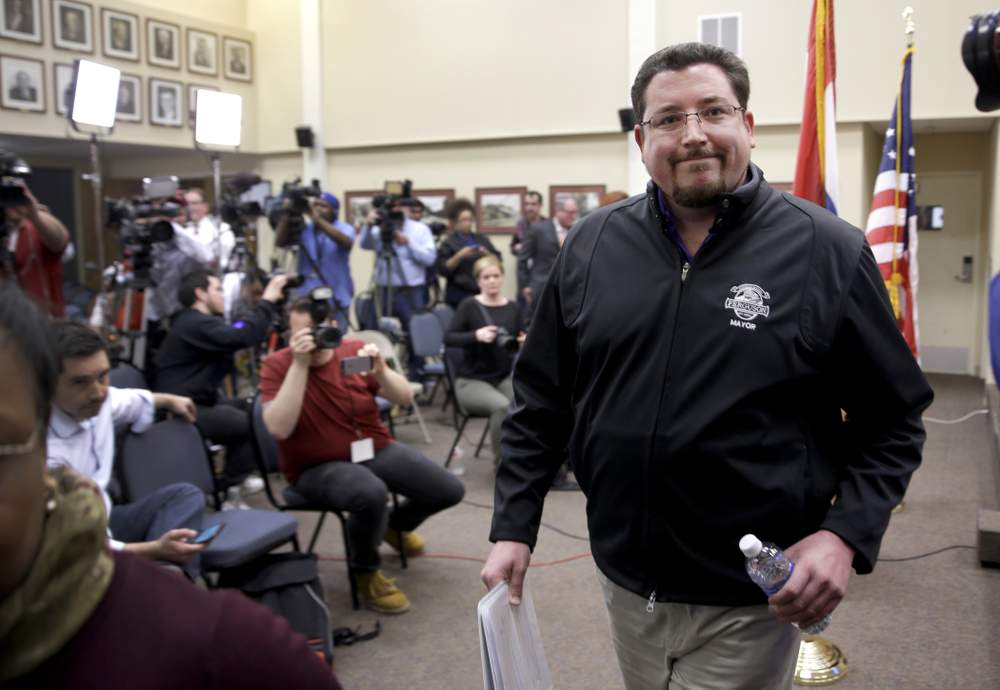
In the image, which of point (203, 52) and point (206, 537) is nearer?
point (206, 537)

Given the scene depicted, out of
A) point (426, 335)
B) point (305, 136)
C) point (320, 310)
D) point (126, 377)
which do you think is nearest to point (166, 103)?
point (305, 136)

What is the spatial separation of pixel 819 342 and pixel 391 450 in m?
2.76

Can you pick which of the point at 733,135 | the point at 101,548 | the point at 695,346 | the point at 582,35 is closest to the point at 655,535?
the point at 695,346

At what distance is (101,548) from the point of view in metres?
0.76

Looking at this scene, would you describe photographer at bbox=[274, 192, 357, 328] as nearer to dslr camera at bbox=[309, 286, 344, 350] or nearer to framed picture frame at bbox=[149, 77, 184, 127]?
dslr camera at bbox=[309, 286, 344, 350]

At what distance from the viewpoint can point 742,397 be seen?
4.82ft

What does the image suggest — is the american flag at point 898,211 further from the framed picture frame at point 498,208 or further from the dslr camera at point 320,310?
the framed picture frame at point 498,208

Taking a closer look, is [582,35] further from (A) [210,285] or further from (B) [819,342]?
(B) [819,342]

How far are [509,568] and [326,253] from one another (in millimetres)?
6376

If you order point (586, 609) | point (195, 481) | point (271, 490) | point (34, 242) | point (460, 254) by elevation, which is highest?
point (34, 242)

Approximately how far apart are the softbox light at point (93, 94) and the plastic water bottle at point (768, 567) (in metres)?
5.64

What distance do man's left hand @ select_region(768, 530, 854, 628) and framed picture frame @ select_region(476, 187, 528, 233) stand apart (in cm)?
935

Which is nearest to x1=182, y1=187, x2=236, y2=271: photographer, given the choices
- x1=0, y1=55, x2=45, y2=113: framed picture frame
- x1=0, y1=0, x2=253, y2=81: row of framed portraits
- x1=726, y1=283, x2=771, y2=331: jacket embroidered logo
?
x1=0, y1=55, x2=45, y2=113: framed picture frame

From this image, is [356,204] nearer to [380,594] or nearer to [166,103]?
[166,103]
